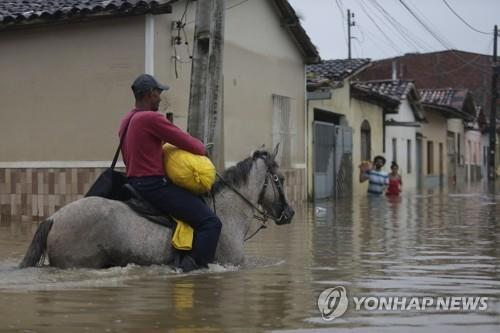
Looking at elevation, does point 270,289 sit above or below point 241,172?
below

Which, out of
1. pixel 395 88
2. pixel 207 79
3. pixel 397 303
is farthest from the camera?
pixel 395 88

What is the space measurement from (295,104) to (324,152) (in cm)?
345

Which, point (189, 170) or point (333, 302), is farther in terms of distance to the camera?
point (189, 170)

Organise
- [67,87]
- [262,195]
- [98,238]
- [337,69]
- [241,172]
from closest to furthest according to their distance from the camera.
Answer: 1. [98,238]
2. [241,172]
3. [262,195]
4. [67,87]
5. [337,69]

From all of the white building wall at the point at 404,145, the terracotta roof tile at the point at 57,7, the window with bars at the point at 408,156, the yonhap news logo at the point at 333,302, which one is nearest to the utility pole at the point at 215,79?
the terracotta roof tile at the point at 57,7

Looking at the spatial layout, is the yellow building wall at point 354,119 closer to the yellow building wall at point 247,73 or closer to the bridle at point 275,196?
the yellow building wall at point 247,73

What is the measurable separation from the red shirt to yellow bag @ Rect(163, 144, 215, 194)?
0.07 metres

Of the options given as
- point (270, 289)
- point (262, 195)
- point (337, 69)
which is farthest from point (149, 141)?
point (337, 69)

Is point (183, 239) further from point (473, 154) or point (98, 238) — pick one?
point (473, 154)

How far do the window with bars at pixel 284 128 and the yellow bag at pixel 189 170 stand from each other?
12.7 metres

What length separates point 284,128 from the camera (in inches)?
810

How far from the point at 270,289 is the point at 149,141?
1.64m

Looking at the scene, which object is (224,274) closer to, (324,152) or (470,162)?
(324,152)

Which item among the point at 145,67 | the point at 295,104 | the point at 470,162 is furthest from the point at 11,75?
the point at 470,162
